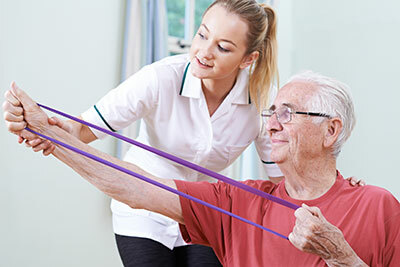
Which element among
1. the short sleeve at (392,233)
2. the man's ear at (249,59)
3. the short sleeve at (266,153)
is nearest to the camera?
the short sleeve at (392,233)

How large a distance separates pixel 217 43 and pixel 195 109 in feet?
0.94

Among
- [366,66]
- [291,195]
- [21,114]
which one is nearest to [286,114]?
[291,195]

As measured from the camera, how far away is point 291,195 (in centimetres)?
162

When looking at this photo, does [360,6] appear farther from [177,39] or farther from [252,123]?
[252,123]

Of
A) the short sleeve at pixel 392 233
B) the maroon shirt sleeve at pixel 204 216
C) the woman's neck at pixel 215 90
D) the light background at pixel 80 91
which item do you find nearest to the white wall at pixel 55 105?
the light background at pixel 80 91

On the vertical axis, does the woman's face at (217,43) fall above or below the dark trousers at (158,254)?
above

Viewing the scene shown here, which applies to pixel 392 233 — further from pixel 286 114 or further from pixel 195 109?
pixel 195 109

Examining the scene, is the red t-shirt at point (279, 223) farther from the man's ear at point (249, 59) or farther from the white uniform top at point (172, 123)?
the man's ear at point (249, 59)

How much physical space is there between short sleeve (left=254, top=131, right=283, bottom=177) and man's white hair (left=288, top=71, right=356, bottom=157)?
0.49 meters

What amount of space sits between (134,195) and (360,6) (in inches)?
109

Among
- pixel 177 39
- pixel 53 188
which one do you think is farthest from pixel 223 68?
pixel 177 39

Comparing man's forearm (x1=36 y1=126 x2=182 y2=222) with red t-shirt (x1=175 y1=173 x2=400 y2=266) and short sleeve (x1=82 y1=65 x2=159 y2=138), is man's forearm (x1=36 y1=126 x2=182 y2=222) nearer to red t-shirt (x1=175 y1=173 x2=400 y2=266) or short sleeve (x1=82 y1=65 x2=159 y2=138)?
red t-shirt (x1=175 y1=173 x2=400 y2=266)

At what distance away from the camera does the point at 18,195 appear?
8.74 feet

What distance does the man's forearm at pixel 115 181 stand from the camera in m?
1.45
